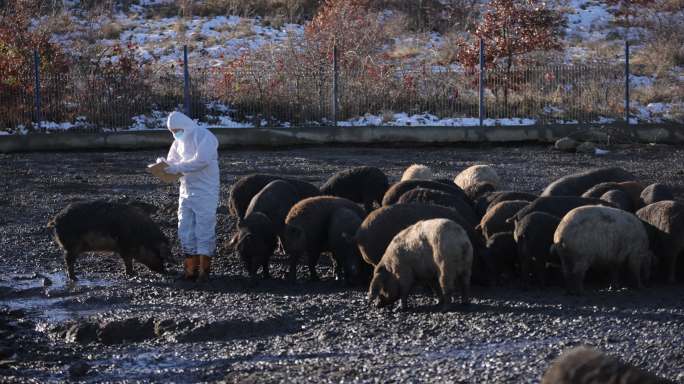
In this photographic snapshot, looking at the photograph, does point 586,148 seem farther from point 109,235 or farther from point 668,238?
point 109,235

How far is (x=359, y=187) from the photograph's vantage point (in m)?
15.8

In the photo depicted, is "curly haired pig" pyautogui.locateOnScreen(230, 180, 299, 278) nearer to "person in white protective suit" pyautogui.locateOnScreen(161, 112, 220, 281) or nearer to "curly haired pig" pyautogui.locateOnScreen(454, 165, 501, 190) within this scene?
"person in white protective suit" pyautogui.locateOnScreen(161, 112, 220, 281)

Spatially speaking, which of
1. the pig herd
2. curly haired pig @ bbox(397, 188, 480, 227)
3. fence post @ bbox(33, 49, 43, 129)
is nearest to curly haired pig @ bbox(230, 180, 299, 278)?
the pig herd

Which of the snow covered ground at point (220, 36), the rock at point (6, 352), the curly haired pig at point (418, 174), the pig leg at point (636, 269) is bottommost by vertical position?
the rock at point (6, 352)

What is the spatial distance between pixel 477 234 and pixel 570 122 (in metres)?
13.1

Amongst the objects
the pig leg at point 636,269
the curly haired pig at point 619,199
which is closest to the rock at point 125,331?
the pig leg at point 636,269

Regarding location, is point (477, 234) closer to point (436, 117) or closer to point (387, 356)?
point (387, 356)

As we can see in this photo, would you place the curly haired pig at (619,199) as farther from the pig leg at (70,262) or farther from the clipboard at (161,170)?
the pig leg at (70,262)

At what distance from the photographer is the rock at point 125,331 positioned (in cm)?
1010

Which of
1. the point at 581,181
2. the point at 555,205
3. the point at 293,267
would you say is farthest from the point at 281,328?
the point at 581,181

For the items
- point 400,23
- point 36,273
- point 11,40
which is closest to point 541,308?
point 36,273

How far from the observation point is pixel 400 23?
33094 mm

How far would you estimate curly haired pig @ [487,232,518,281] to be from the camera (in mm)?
11656

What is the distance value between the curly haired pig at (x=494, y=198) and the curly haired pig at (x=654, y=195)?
134cm
